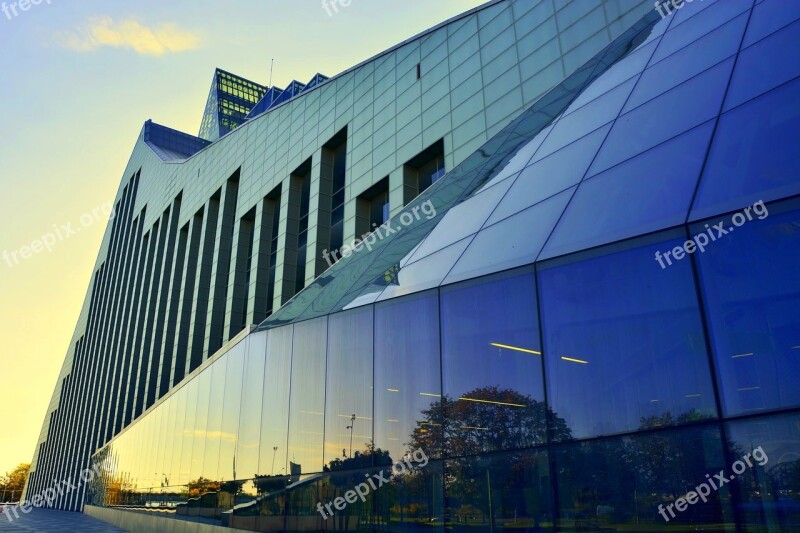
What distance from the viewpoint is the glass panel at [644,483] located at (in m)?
6.17

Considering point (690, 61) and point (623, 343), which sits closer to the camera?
point (623, 343)

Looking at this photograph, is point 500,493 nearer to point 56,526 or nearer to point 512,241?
point 512,241

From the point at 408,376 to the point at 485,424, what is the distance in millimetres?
2309

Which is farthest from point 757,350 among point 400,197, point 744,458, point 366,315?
point 400,197

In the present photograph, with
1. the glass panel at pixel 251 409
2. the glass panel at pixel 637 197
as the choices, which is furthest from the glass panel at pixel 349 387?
the glass panel at pixel 637 197

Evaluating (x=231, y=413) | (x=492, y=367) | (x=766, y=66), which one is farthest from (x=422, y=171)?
(x=766, y=66)

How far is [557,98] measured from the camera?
13.7 metres

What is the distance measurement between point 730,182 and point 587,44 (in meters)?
12.7

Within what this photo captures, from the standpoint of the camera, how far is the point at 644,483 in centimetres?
661

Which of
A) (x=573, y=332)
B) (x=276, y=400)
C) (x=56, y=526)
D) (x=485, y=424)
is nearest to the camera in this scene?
(x=573, y=332)

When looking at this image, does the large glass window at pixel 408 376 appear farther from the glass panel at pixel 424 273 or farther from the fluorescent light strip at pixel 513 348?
the fluorescent light strip at pixel 513 348

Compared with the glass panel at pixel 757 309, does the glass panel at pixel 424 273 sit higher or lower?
higher

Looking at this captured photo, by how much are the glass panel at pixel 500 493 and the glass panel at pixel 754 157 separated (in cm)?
392

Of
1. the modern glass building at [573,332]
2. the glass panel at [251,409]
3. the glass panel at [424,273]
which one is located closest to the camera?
the modern glass building at [573,332]
